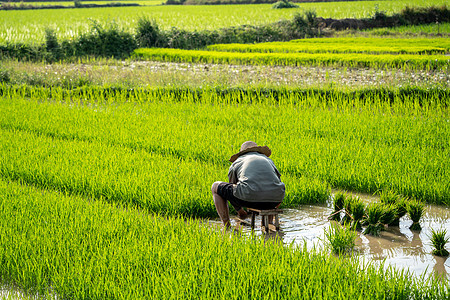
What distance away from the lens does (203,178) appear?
17.1 feet

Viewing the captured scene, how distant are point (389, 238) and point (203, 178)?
79.1 inches

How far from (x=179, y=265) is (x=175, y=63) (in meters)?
11.6

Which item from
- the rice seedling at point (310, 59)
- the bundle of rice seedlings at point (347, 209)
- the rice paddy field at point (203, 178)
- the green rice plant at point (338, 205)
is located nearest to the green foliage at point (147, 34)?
the rice seedling at point (310, 59)

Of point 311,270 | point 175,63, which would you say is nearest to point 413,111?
point 311,270

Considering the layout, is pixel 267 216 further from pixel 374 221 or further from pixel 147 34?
pixel 147 34

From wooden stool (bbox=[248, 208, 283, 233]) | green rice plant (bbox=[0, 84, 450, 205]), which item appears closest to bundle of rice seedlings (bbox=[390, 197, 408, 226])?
green rice plant (bbox=[0, 84, 450, 205])

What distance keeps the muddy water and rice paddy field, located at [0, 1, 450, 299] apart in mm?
17

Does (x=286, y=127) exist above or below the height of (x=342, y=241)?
above

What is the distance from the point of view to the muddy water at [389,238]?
→ 3652 mm

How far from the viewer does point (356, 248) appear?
392 cm

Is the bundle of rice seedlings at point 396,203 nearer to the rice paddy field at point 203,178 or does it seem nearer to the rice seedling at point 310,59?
the rice paddy field at point 203,178

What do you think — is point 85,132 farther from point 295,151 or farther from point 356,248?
point 356,248

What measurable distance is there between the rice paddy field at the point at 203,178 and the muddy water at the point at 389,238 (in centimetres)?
2

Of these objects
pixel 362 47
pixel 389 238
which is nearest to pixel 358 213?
pixel 389 238
